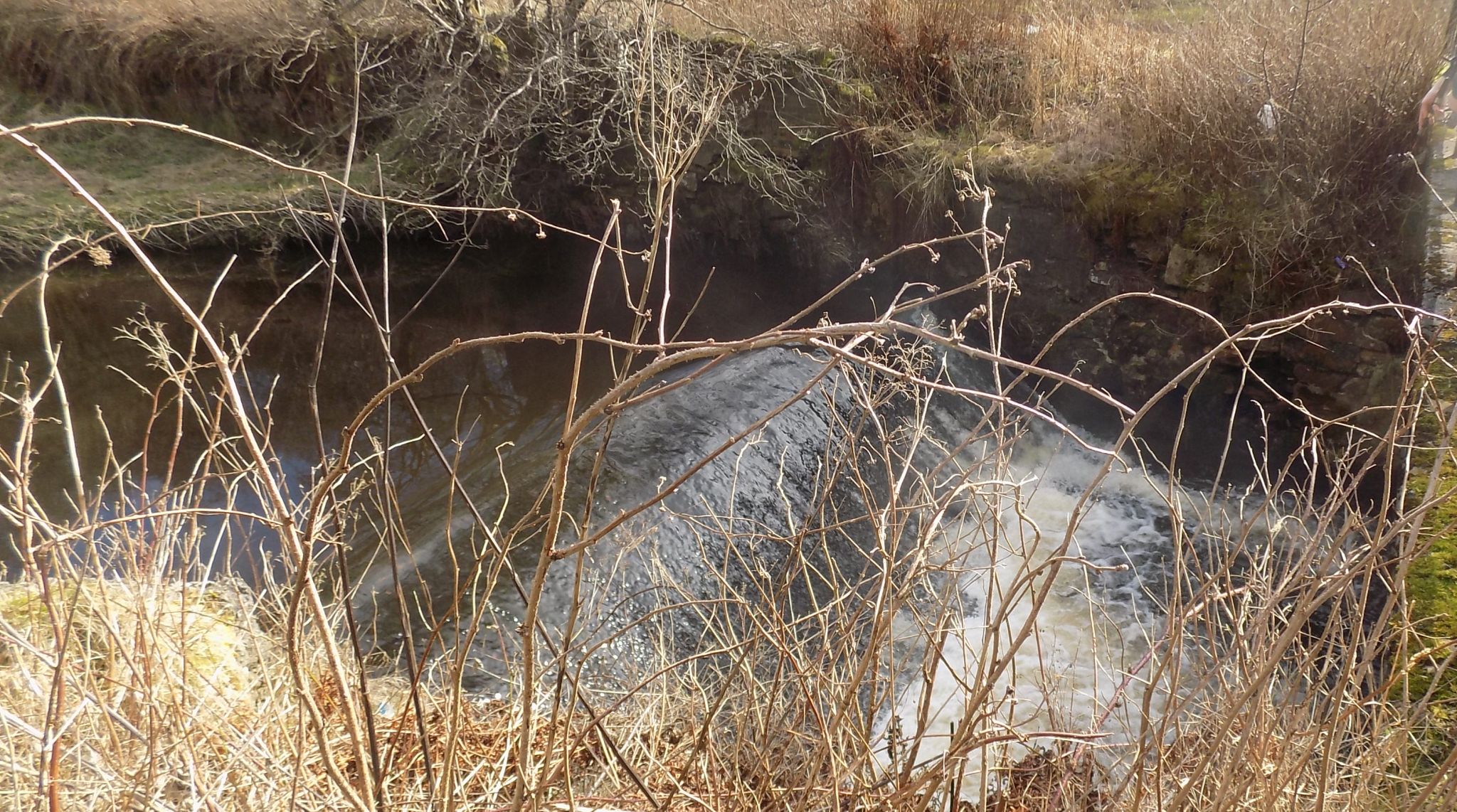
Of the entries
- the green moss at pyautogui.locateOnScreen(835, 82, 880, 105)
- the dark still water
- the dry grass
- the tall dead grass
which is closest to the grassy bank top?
the green moss at pyautogui.locateOnScreen(835, 82, 880, 105)

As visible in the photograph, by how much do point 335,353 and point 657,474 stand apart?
382 centimetres

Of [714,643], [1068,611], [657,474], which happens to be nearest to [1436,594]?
[1068,611]

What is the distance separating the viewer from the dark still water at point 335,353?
16.2 ft

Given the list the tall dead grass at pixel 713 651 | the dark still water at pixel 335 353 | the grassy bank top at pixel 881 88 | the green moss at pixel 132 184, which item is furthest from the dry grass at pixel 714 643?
the green moss at pixel 132 184

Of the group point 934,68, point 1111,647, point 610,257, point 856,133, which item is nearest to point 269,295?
point 610,257

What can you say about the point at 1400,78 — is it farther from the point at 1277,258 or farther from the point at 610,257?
the point at 610,257

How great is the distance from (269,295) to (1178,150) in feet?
23.6

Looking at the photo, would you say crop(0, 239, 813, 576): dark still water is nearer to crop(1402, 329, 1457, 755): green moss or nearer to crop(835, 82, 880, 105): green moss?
crop(835, 82, 880, 105): green moss

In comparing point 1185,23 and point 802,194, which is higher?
Answer: point 1185,23

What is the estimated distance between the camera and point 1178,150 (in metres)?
5.32

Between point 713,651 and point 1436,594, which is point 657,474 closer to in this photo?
point 713,651

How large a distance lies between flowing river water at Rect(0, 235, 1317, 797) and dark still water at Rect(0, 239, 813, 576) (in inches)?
1.1

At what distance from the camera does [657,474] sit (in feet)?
13.9

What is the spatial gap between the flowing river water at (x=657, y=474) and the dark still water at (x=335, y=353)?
0.09ft
